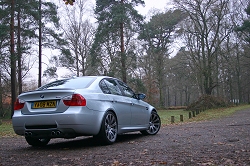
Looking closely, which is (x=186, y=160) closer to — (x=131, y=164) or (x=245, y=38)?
(x=131, y=164)

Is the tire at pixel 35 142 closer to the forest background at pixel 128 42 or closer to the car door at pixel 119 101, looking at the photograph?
the car door at pixel 119 101

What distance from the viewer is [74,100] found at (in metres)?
5.52

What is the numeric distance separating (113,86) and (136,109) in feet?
3.15

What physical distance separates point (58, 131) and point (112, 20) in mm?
25517

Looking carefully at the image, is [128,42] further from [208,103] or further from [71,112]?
[71,112]

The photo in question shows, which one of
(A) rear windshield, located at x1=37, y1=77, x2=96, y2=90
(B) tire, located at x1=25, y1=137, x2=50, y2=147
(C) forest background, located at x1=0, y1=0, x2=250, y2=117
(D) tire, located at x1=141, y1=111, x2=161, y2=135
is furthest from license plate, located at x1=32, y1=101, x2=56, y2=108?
(C) forest background, located at x1=0, y1=0, x2=250, y2=117

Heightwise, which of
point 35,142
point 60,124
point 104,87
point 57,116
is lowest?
point 35,142

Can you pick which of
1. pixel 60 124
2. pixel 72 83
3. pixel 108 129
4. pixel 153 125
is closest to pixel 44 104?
pixel 60 124

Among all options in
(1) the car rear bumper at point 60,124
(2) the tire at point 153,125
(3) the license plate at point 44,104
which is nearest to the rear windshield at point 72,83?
(3) the license plate at point 44,104

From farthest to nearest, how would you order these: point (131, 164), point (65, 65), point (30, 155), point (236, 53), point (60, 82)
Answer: point (236, 53) → point (65, 65) → point (60, 82) → point (30, 155) → point (131, 164)

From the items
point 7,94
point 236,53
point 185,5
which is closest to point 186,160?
point 7,94

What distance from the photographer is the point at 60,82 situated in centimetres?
656

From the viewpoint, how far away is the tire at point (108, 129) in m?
5.87

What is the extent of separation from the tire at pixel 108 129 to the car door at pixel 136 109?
1.00 m
